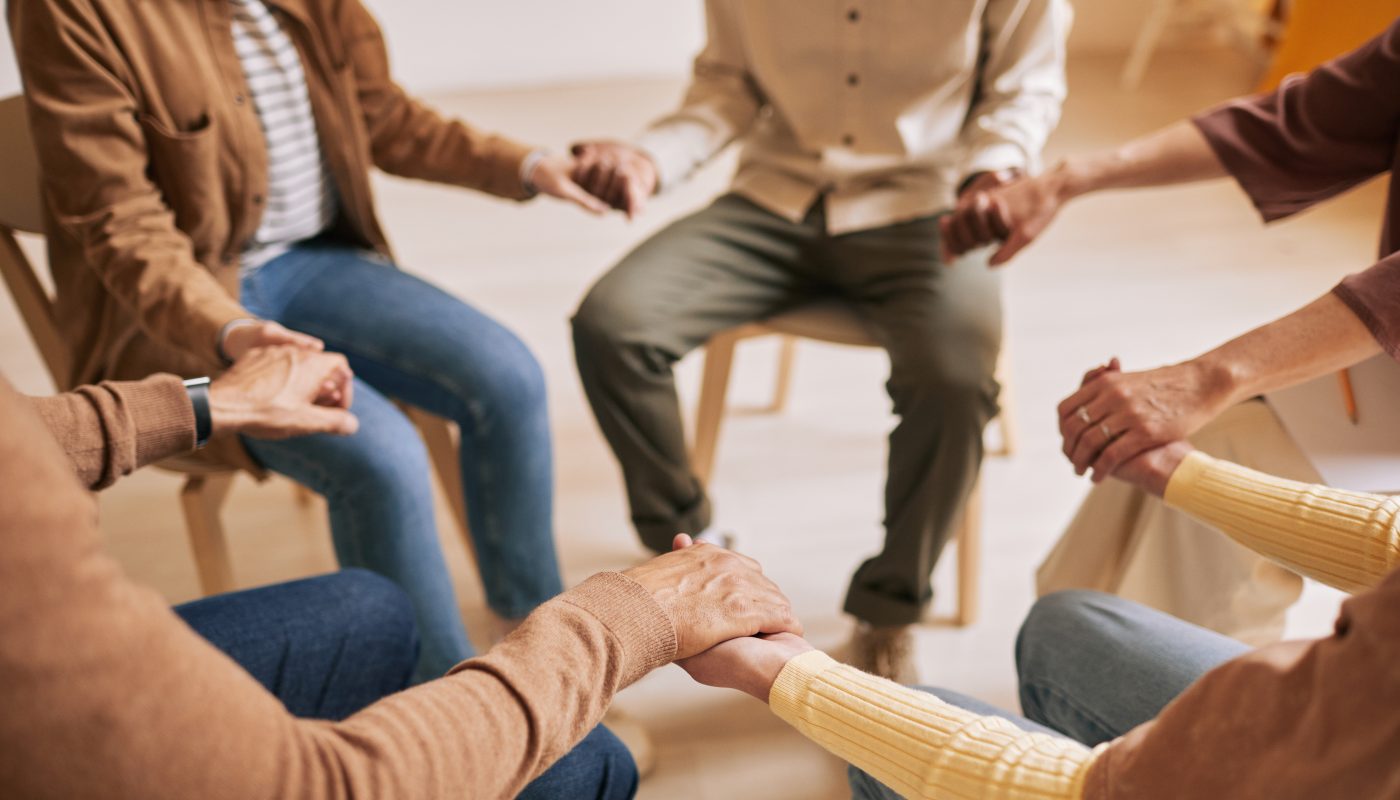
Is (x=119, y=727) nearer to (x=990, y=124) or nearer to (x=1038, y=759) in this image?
(x=1038, y=759)

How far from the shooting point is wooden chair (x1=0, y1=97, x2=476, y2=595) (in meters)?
1.41

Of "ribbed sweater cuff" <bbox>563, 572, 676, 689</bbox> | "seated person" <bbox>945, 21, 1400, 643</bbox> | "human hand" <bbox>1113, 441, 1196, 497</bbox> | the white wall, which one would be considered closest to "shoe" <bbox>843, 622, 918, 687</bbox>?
"seated person" <bbox>945, 21, 1400, 643</bbox>

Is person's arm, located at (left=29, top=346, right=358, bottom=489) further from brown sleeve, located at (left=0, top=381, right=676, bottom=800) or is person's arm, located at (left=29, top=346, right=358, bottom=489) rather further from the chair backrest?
brown sleeve, located at (left=0, top=381, right=676, bottom=800)

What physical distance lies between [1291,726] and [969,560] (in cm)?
109

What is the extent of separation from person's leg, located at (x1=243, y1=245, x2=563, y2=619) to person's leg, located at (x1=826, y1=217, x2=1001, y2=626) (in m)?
0.47

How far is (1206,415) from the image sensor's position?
44.8 inches

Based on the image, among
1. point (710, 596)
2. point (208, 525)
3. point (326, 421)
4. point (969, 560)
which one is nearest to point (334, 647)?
point (326, 421)

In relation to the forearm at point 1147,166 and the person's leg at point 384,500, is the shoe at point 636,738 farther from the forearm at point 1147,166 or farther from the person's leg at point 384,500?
the forearm at point 1147,166

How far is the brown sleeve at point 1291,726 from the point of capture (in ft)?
1.86

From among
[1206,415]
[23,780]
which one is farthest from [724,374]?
[23,780]

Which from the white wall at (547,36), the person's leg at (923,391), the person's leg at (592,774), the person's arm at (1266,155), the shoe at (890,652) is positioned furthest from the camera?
the white wall at (547,36)

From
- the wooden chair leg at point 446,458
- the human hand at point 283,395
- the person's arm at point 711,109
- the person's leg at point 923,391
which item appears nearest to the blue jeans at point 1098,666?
the person's leg at point 923,391

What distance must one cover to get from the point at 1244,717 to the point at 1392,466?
64 cm

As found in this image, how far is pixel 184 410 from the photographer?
1.14m
